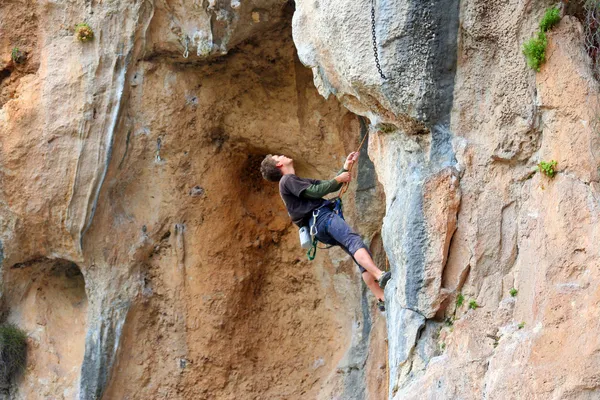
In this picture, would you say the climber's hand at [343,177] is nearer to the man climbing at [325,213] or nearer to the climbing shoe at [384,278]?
the man climbing at [325,213]

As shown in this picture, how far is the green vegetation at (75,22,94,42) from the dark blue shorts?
303cm

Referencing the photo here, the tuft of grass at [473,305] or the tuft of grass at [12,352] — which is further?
the tuft of grass at [12,352]

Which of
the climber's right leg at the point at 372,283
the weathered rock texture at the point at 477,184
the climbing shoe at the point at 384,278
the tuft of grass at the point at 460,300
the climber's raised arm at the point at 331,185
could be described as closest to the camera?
the weathered rock texture at the point at 477,184

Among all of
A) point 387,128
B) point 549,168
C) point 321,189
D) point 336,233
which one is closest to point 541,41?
point 549,168

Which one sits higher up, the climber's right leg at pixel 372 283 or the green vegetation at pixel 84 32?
the green vegetation at pixel 84 32

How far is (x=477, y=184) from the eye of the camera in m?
5.85

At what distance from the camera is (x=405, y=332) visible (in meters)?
6.09

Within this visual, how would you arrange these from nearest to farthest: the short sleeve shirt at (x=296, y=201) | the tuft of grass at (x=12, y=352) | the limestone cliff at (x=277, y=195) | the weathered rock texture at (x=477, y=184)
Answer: the weathered rock texture at (x=477, y=184) → the limestone cliff at (x=277, y=195) → the short sleeve shirt at (x=296, y=201) → the tuft of grass at (x=12, y=352)

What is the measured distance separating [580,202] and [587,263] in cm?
39

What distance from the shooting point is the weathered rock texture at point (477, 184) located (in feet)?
17.1

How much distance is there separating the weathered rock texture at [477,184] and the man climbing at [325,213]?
1.30 feet

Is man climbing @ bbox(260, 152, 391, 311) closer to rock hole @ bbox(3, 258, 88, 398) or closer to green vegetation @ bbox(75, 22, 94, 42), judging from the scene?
green vegetation @ bbox(75, 22, 94, 42)

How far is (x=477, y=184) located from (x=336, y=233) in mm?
1387

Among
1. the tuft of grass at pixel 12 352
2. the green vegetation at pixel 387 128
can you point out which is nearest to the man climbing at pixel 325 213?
the green vegetation at pixel 387 128
